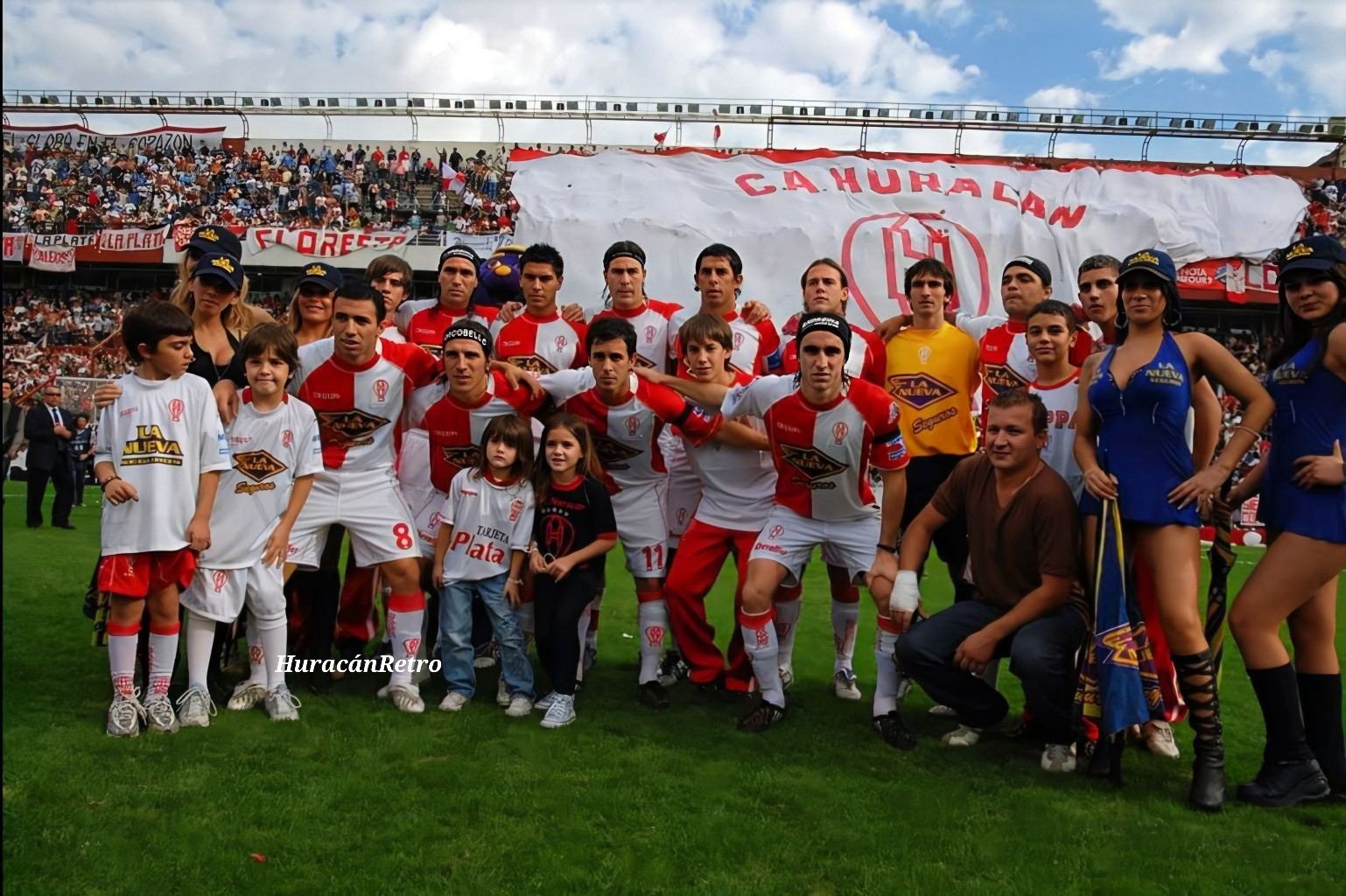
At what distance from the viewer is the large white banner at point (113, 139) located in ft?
117

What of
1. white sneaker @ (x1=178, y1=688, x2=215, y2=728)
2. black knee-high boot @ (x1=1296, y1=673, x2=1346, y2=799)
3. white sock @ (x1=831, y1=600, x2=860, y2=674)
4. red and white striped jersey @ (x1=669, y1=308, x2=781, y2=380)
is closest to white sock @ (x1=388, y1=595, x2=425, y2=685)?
white sneaker @ (x1=178, y1=688, x2=215, y2=728)

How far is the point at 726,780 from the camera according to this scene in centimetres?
411

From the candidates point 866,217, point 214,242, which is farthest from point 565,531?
point 866,217

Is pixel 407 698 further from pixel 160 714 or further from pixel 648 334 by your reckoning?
pixel 648 334

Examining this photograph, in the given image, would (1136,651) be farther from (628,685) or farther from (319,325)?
(319,325)

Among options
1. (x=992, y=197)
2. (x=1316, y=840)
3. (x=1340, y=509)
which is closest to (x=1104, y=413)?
(x=1340, y=509)

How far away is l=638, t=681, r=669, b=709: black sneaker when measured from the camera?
5203 millimetres

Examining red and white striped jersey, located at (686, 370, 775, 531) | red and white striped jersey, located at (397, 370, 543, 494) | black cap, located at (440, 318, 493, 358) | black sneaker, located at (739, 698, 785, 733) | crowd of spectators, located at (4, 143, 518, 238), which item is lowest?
black sneaker, located at (739, 698, 785, 733)

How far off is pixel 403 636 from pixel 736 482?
197cm

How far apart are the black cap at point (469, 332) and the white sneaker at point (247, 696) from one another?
198 centimetres

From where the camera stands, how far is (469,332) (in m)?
5.25

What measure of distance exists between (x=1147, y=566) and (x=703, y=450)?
234 centimetres

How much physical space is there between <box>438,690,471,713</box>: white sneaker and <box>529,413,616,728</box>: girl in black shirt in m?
0.40

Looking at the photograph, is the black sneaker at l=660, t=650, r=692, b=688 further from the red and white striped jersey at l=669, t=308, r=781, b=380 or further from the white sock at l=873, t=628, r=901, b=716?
the red and white striped jersey at l=669, t=308, r=781, b=380
